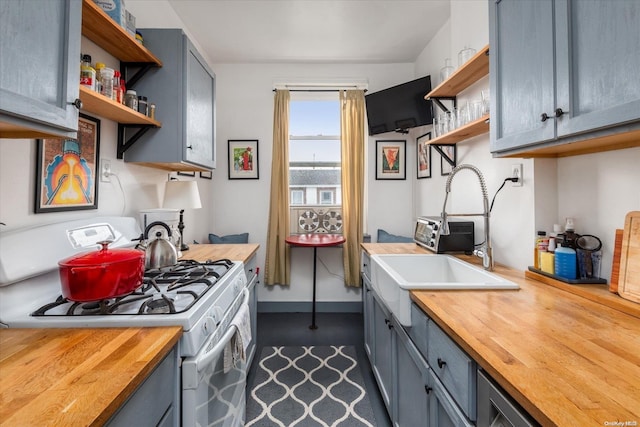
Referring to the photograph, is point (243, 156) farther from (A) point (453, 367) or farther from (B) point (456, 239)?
(A) point (453, 367)

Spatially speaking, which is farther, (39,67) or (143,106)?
(143,106)

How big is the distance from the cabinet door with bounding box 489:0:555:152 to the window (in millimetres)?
2144

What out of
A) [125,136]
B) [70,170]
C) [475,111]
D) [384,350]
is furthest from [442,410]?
[125,136]

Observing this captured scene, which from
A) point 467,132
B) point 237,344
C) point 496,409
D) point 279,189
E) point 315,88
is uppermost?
point 315,88

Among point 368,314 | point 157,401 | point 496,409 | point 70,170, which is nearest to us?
point 496,409

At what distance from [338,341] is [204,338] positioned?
73.0 inches

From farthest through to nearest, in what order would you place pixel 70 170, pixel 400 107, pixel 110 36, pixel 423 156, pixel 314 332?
pixel 423 156 < pixel 400 107 < pixel 314 332 < pixel 110 36 < pixel 70 170

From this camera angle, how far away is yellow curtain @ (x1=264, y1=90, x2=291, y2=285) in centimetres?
315

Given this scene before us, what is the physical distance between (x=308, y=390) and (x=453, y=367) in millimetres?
1384

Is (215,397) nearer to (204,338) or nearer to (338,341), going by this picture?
(204,338)

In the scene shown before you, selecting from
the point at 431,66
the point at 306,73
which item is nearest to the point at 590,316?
the point at 431,66

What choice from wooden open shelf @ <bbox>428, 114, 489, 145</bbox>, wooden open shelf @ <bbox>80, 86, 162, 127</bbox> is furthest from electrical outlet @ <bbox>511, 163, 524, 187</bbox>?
wooden open shelf @ <bbox>80, 86, 162, 127</bbox>

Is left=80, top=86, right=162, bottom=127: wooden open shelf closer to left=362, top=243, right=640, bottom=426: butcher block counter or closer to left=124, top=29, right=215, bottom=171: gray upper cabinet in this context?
left=124, top=29, right=215, bottom=171: gray upper cabinet

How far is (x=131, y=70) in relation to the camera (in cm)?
174
